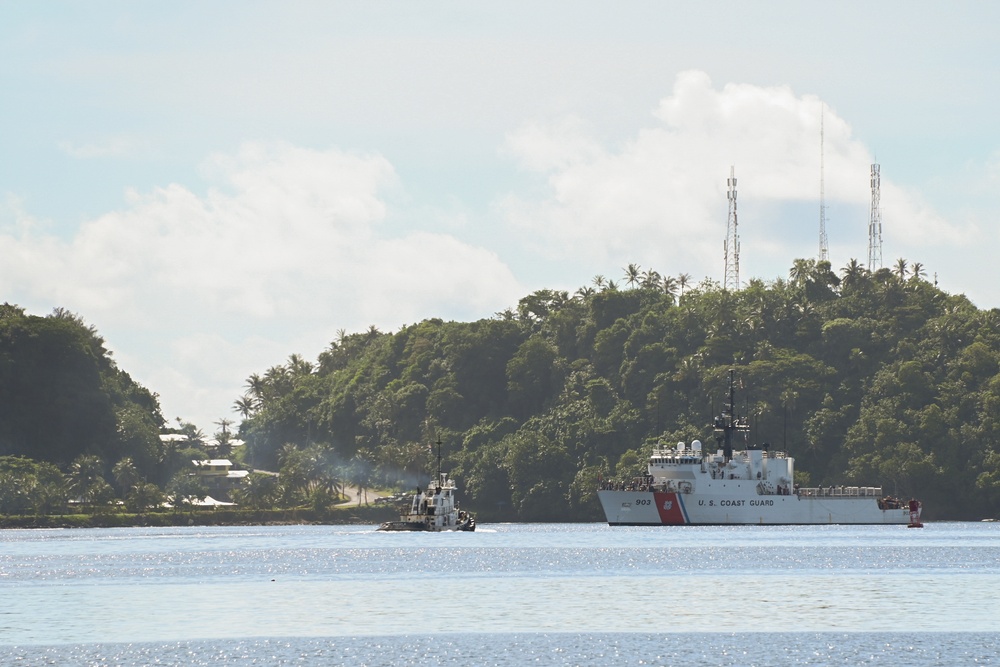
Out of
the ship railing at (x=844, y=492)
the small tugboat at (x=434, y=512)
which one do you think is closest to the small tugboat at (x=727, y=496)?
the ship railing at (x=844, y=492)

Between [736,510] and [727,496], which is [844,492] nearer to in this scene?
[736,510]

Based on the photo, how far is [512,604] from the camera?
70.8 meters

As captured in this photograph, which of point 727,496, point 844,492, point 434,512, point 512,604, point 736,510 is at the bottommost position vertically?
point 512,604

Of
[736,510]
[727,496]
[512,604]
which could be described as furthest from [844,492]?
[512,604]

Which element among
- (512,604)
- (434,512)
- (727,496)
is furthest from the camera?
(727,496)

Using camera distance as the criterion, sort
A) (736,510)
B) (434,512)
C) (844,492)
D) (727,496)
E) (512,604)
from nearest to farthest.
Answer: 1. (512,604)
2. (434,512)
3. (727,496)
4. (736,510)
5. (844,492)

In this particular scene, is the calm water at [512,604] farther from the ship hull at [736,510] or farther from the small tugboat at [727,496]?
the ship hull at [736,510]

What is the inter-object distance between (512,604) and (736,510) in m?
99.4

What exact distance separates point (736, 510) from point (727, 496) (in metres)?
2.16

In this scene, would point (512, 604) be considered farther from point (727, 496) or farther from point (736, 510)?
point (736, 510)

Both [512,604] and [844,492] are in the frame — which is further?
[844,492]

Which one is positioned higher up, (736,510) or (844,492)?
(844,492)

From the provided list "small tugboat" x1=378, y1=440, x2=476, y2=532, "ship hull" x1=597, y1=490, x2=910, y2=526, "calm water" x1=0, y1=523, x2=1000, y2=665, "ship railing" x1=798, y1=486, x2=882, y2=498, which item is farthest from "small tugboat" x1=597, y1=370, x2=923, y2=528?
"calm water" x1=0, y1=523, x2=1000, y2=665

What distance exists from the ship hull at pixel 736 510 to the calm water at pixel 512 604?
38122mm
